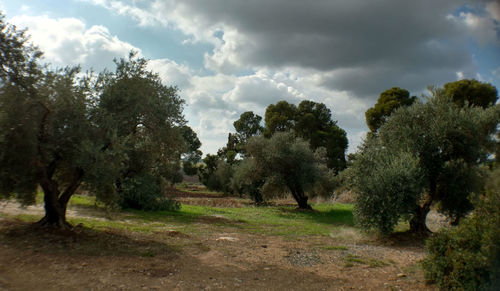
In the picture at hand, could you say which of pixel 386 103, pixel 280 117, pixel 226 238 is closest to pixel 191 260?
pixel 226 238

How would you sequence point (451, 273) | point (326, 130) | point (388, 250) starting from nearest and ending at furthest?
point (451, 273)
point (388, 250)
point (326, 130)

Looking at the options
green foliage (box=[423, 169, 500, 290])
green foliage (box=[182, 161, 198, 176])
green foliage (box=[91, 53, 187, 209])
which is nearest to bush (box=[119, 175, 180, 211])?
green foliage (box=[91, 53, 187, 209])

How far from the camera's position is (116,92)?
1148 cm

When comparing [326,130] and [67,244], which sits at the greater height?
[326,130]

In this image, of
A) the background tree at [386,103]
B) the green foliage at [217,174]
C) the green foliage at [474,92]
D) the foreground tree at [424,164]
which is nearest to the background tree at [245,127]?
the green foliage at [217,174]

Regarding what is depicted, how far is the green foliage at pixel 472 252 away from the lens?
6008 mm

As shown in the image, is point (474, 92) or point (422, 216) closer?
point (422, 216)

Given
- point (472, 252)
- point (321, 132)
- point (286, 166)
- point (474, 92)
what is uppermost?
point (474, 92)

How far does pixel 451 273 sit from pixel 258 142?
23.8 metres

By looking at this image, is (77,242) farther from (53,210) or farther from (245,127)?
(245,127)

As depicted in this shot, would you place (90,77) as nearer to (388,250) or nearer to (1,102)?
(1,102)

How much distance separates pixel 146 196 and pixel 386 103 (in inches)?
1365

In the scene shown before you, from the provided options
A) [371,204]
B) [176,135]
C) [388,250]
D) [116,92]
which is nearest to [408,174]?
[371,204]

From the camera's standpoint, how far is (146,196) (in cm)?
2133
